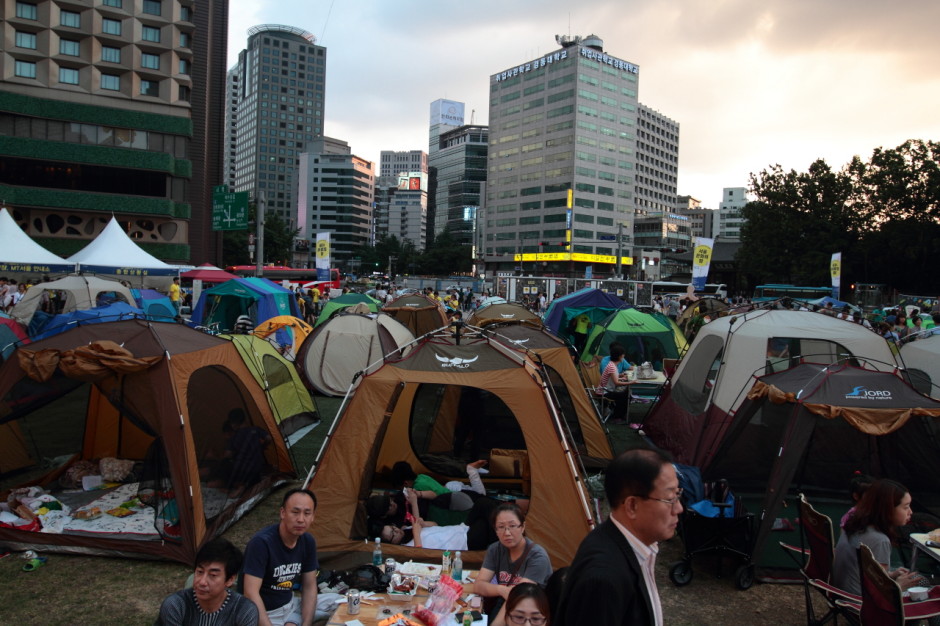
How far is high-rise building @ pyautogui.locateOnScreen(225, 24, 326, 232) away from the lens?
14975cm

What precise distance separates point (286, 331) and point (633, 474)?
1301 centimetres

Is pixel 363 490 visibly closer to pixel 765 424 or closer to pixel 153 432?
pixel 153 432

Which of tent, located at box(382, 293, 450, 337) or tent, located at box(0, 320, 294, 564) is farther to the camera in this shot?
tent, located at box(382, 293, 450, 337)

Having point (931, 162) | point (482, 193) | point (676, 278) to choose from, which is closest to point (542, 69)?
point (482, 193)

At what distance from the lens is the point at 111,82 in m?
38.4

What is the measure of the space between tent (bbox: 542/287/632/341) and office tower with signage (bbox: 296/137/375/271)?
122 metres

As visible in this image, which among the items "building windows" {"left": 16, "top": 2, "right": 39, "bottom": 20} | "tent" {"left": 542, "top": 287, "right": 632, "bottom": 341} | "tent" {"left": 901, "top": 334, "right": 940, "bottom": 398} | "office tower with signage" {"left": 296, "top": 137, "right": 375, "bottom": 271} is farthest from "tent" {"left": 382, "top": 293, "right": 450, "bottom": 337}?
"office tower with signage" {"left": 296, "top": 137, "right": 375, "bottom": 271}

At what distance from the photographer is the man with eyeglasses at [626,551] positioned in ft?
6.56

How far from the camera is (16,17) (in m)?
36.0

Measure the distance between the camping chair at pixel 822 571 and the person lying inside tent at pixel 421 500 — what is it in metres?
2.93

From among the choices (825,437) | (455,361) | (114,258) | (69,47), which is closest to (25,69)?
(69,47)

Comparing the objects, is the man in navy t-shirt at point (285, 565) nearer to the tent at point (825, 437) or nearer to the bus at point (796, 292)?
the tent at point (825, 437)

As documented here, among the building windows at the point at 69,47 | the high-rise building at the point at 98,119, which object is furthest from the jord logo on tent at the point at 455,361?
the building windows at the point at 69,47

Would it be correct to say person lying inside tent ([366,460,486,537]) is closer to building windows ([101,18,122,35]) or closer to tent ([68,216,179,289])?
tent ([68,216,179,289])
